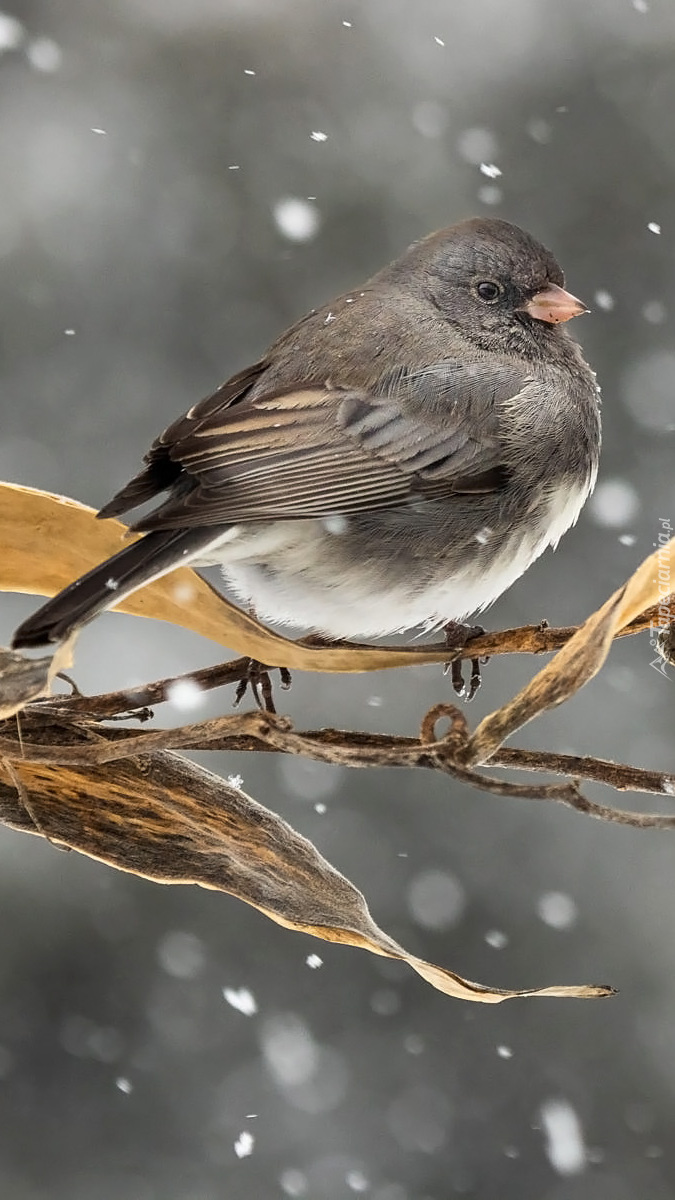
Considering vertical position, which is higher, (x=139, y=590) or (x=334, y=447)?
(x=139, y=590)

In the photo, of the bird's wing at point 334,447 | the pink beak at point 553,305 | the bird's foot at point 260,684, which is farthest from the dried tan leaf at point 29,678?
the pink beak at point 553,305

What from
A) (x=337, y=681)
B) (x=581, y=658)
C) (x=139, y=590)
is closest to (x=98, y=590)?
(x=139, y=590)

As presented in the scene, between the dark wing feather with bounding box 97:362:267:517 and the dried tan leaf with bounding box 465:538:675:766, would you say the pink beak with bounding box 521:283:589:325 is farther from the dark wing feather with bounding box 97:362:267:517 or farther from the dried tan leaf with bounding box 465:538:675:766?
the dried tan leaf with bounding box 465:538:675:766

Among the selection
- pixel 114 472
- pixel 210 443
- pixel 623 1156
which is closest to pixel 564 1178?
pixel 623 1156

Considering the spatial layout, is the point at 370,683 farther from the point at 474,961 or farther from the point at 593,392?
the point at 593,392

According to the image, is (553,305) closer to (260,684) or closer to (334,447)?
(334,447)
